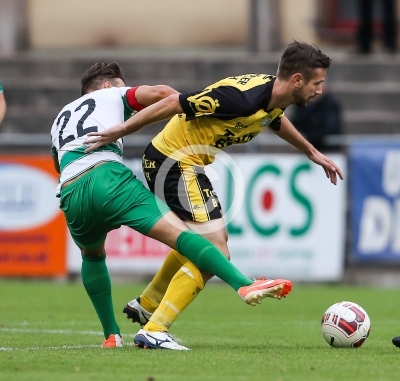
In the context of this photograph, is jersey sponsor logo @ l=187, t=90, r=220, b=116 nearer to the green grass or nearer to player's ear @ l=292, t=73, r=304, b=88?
player's ear @ l=292, t=73, r=304, b=88

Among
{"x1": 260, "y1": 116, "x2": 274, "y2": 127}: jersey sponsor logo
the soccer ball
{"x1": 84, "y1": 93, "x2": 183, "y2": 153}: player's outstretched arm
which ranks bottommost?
the soccer ball

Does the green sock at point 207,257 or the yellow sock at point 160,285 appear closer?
the green sock at point 207,257

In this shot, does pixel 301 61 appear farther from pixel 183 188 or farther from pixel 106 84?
pixel 106 84

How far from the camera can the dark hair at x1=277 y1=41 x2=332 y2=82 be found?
6.95 metres

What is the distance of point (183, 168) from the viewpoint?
7.14m

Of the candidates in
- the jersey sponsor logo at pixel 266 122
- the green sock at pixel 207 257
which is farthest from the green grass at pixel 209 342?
the jersey sponsor logo at pixel 266 122

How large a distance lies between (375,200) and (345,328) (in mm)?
6609

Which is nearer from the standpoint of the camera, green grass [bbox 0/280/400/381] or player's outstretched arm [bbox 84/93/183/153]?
green grass [bbox 0/280/400/381]

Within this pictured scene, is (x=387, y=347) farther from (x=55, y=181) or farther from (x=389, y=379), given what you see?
(x=55, y=181)

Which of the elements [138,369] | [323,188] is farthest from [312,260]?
[138,369]

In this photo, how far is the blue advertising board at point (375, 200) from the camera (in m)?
13.5

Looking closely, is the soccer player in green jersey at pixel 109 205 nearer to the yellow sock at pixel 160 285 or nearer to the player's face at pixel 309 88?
the yellow sock at pixel 160 285

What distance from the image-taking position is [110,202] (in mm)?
6805

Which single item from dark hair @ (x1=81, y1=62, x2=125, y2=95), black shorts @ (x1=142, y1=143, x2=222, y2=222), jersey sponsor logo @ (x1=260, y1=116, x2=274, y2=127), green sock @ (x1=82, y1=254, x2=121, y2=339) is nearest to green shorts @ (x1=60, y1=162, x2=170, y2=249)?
black shorts @ (x1=142, y1=143, x2=222, y2=222)
